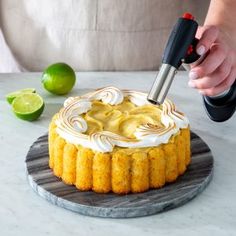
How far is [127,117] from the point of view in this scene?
1.50m

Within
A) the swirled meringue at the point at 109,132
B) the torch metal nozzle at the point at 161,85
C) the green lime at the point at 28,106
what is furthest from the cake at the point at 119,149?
the green lime at the point at 28,106

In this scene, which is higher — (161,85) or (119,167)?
(161,85)

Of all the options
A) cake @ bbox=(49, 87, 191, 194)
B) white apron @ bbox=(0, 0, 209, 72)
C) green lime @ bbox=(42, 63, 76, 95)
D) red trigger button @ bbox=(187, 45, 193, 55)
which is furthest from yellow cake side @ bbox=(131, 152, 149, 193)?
white apron @ bbox=(0, 0, 209, 72)

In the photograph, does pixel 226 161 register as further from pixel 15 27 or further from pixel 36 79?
pixel 15 27

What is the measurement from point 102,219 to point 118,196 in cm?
7

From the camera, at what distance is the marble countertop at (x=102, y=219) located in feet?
4.26

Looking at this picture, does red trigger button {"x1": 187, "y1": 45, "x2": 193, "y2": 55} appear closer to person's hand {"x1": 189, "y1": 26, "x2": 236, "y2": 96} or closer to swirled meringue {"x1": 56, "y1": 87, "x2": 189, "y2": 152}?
person's hand {"x1": 189, "y1": 26, "x2": 236, "y2": 96}

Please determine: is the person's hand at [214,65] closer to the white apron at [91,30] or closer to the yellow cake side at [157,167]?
the yellow cake side at [157,167]

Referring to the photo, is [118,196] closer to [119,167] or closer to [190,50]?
[119,167]

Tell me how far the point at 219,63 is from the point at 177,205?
1.19ft

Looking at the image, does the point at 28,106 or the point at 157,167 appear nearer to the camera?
the point at 157,167

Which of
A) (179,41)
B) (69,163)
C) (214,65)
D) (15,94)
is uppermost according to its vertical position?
(179,41)

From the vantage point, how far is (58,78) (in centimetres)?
182

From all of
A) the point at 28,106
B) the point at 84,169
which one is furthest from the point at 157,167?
the point at 28,106
